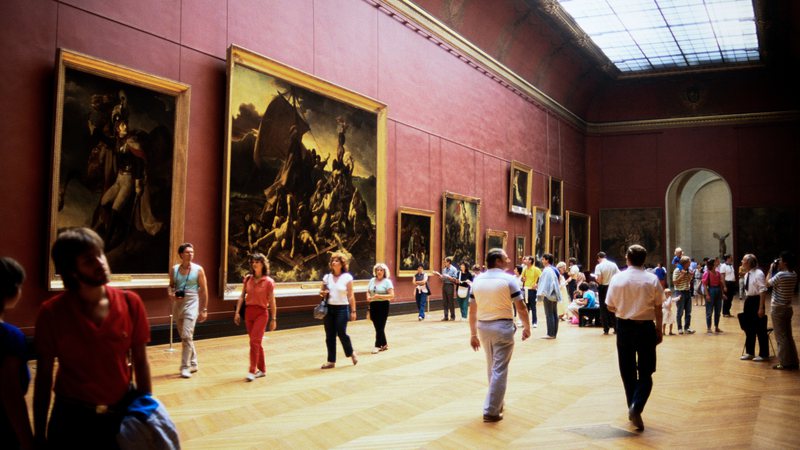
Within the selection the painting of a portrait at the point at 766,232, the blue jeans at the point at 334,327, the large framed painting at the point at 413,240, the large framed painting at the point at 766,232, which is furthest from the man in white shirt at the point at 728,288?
the blue jeans at the point at 334,327

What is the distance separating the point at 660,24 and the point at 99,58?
893 inches

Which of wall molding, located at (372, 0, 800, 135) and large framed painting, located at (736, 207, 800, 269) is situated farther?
large framed painting, located at (736, 207, 800, 269)

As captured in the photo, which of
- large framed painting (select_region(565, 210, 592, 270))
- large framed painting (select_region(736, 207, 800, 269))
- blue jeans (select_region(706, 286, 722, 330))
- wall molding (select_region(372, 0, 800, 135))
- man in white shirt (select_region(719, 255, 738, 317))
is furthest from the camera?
large framed painting (select_region(565, 210, 592, 270))

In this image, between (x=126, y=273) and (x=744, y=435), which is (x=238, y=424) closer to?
(x=744, y=435)

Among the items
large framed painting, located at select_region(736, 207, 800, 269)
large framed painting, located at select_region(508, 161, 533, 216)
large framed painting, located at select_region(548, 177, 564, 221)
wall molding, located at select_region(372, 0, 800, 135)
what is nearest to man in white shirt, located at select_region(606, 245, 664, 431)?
wall molding, located at select_region(372, 0, 800, 135)

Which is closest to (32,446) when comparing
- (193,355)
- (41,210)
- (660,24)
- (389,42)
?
(193,355)

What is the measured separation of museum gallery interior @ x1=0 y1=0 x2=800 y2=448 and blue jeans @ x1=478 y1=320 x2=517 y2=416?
0.77ft

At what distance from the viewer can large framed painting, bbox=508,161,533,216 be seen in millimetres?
24453

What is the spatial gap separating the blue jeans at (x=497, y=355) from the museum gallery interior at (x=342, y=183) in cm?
23

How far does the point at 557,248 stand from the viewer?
29.1 m

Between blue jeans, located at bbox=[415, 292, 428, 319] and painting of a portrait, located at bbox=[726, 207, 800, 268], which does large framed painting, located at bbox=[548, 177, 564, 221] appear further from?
blue jeans, located at bbox=[415, 292, 428, 319]

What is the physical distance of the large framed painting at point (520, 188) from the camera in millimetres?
24453

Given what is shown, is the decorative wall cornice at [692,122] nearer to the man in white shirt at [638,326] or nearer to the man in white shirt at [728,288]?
the man in white shirt at [728,288]

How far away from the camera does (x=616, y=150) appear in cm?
3338
